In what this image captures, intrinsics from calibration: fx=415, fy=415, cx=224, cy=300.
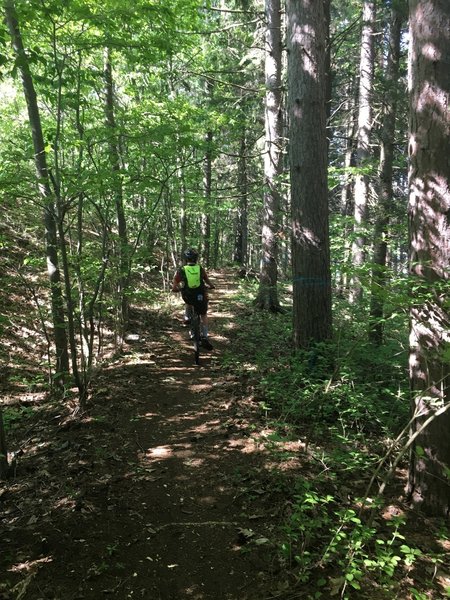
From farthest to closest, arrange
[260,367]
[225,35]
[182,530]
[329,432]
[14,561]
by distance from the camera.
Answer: [225,35]
[260,367]
[329,432]
[182,530]
[14,561]

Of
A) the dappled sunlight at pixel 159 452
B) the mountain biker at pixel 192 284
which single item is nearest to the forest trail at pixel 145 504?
the dappled sunlight at pixel 159 452

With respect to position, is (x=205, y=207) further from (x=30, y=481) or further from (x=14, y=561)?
(x=14, y=561)

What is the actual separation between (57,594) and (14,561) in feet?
1.70

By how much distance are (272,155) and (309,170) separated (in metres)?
5.12

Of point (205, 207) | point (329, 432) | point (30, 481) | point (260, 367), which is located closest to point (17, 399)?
point (30, 481)

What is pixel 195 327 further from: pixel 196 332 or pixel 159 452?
pixel 159 452

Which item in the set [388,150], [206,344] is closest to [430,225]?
[206,344]

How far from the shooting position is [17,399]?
7.00m

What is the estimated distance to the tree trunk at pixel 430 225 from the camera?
3.66m

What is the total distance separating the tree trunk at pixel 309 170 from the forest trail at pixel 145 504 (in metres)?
1.72

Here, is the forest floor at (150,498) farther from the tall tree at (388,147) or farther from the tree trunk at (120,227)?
the tall tree at (388,147)

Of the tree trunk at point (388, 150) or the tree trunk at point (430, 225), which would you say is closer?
the tree trunk at point (430, 225)

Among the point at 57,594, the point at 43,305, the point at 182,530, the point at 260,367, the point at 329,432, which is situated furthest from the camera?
the point at 43,305

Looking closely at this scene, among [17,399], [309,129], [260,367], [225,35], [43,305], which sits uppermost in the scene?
[225,35]
